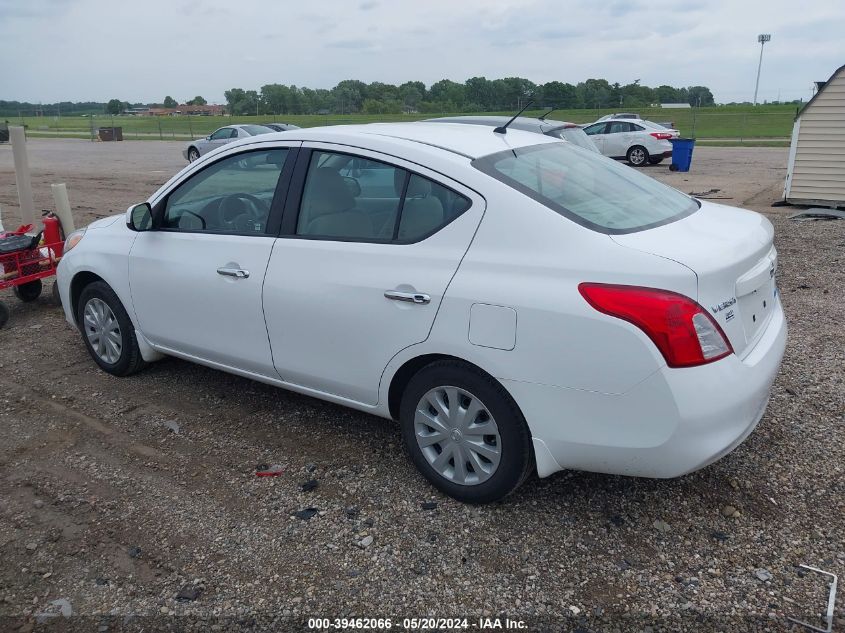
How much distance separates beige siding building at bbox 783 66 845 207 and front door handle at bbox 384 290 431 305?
11.7 m

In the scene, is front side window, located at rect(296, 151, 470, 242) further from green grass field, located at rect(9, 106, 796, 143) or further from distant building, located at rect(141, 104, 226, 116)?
distant building, located at rect(141, 104, 226, 116)

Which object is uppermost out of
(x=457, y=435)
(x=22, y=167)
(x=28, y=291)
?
(x=22, y=167)

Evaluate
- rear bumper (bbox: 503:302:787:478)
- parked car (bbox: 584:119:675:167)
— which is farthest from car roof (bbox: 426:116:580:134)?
parked car (bbox: 584:119:675:167)

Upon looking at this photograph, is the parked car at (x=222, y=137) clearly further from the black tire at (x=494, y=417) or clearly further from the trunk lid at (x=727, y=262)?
the trunk lid at (x=727, y=262)

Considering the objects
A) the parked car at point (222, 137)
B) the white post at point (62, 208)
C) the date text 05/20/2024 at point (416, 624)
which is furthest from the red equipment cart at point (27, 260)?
the parked car at point (222, 137)

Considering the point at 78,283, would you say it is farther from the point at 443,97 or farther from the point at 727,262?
the point at 443,97

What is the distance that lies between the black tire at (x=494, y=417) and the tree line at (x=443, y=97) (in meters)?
28.4

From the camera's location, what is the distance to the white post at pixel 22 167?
8.35 meters

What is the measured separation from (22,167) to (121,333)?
507 cm

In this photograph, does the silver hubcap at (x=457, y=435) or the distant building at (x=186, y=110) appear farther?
the distant building at (x=186, y=110)

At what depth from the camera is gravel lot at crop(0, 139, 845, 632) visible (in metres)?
2.74

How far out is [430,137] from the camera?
11.8 ft

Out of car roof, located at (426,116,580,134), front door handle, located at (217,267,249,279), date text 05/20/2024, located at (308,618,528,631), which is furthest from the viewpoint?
car roof, located at (426,116,580,134)

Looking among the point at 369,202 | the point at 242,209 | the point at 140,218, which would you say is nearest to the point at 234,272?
the point at 242,209
